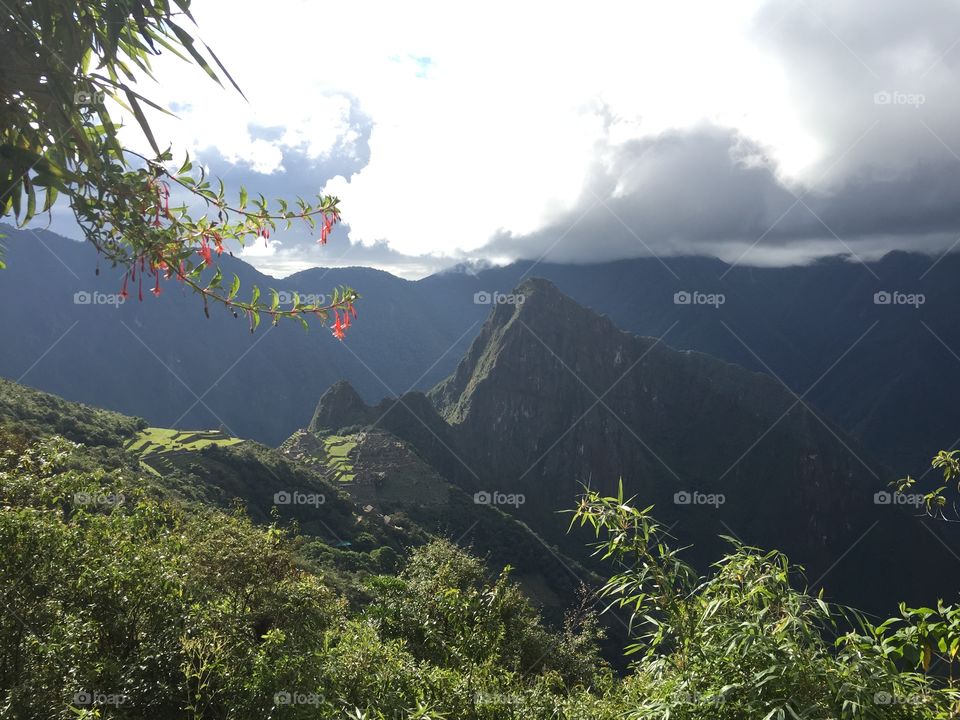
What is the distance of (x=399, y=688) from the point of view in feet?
23.6

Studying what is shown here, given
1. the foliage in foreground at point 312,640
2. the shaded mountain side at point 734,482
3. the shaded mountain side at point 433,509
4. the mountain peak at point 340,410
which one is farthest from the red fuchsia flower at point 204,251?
the shaded mountain side at point 734,482

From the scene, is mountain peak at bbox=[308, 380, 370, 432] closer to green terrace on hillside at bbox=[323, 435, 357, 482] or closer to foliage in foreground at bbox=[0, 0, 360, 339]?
green terrace on hillside at bbox=[323, 435, 357, 482]

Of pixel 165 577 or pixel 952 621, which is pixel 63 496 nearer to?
pixel 165 577

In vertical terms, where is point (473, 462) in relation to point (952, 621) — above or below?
below

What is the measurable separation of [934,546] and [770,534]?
44337 mm

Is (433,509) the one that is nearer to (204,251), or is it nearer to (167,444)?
(167,444)

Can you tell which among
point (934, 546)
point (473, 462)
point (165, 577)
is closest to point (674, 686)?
point (165, 577)

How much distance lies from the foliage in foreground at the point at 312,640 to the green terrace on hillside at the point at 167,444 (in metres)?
50.3

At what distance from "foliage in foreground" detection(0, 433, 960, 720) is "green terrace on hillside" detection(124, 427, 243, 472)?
165 feet

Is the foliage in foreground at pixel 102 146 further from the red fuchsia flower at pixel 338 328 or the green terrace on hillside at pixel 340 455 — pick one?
the green terrace on hillside at pixel 340 455

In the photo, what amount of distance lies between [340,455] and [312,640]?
327ft

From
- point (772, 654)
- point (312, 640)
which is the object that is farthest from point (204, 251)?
point (312, 640)

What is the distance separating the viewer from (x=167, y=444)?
6631cm

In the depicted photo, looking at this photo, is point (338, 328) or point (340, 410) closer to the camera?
point (338, 328)
